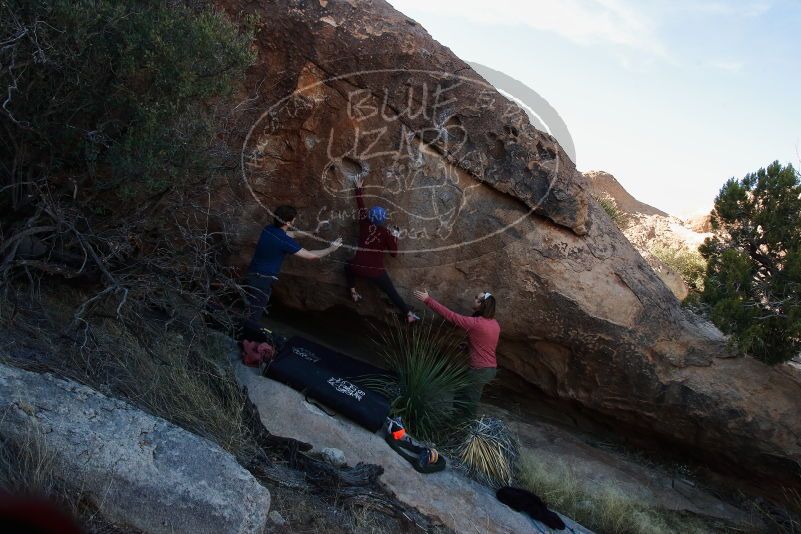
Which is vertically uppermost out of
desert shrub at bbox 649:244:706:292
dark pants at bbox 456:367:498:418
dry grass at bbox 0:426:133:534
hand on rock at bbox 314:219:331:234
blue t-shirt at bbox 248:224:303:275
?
desert shrub at bbox 649:244:706:292

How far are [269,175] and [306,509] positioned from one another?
12.9ft

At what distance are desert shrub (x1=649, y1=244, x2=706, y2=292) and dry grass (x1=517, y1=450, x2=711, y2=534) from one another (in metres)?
6.46

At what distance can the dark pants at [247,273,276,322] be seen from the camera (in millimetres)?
7395

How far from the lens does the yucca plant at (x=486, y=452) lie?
23.6 ft

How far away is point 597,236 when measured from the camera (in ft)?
28.6

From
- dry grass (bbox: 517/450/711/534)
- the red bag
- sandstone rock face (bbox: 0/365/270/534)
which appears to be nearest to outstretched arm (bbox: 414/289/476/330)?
dry grass (bbox: 517/450/711/534)

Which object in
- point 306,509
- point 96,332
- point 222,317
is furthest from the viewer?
point 222,317

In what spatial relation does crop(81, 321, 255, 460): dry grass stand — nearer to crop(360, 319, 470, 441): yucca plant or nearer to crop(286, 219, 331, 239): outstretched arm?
crop(360, 319, 470, 441): yucca plant

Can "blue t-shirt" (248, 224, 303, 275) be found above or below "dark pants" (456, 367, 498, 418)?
above

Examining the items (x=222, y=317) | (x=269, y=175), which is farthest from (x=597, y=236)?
(x=222, y=317)

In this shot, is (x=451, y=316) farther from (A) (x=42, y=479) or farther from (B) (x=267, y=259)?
(A) (x=42, y=479)

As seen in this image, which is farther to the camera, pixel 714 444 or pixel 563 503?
pixel 714 444

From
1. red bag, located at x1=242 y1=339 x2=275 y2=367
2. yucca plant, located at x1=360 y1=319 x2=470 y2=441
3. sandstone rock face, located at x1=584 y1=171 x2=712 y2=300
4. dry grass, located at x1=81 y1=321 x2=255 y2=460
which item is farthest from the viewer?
sandstone rock face, located at x1=584 y1=171 x2=712 y2=300

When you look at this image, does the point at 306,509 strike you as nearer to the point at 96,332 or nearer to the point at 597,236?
the point at 96,332
